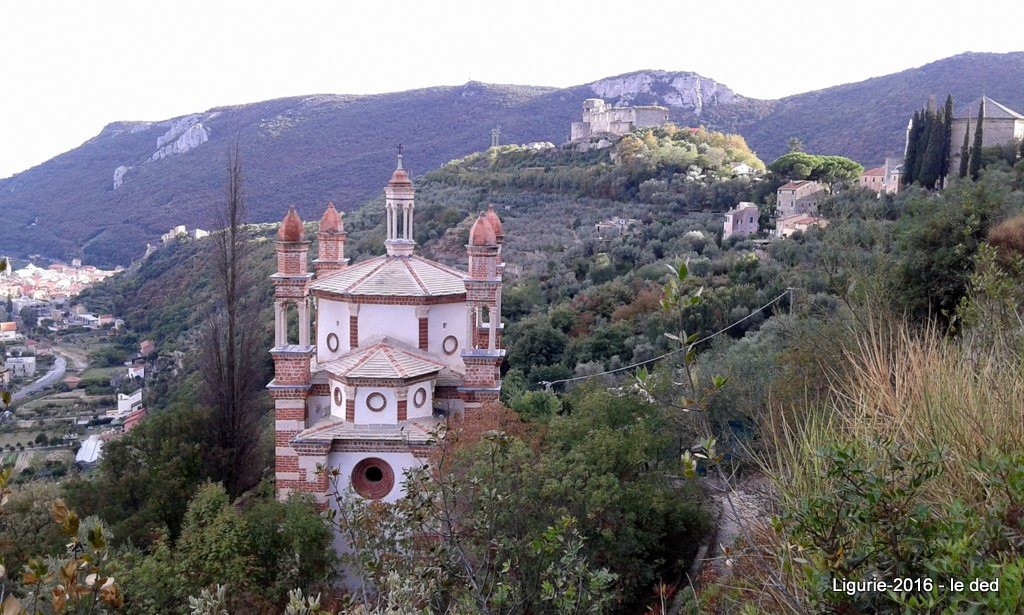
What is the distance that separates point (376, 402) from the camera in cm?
1349

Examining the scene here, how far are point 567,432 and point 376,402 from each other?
11.0ft

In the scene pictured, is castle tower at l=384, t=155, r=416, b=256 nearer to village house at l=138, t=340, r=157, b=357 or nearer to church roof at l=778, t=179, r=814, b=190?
village house at l=138, t=340, r=157, b=357

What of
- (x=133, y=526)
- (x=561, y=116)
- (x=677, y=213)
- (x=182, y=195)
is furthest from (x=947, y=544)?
(x=561, y=116)

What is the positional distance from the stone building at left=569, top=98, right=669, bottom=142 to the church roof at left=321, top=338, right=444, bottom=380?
226ft

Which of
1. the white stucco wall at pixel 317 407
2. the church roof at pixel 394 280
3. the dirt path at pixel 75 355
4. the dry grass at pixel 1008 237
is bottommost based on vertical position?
the dirt path at pixel 75 355

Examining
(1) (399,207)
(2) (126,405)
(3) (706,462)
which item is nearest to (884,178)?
(1) (399,207)

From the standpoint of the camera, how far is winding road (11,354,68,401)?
139 feet

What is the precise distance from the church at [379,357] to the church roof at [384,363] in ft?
0.07

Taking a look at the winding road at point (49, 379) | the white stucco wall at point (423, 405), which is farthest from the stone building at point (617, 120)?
the white stucco wall at point (423, 405)

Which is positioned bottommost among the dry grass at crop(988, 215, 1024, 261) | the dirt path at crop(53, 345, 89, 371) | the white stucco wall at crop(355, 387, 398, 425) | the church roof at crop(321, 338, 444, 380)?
the dirt path at crop(53, 345, 89, 371)

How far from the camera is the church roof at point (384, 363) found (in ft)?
43.6

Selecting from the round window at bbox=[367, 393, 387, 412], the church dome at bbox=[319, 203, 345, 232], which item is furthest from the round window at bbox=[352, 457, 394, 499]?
the church dome at bbox=[319, 203, 345, 232]

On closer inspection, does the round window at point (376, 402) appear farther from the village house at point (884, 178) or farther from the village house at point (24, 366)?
the village house at point (884, 178)

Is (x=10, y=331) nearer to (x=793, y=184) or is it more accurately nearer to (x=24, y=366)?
(x=24, y=366)
